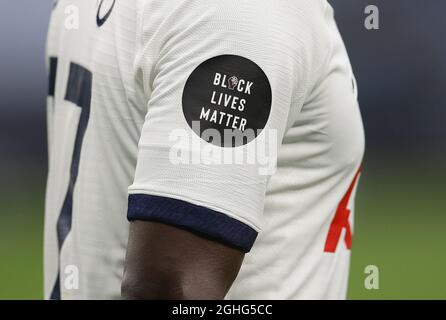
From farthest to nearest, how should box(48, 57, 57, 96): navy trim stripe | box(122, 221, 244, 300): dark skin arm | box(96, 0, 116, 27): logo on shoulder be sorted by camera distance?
box(48, 57, 57, 96): navy trim stripe
box(96, 0, 116, 27): logo on shoulder
box(122, 221, 244, 300): dark skin arm

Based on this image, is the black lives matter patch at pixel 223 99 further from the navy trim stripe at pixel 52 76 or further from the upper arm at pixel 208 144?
the navy trim stripe at pixel 52 76

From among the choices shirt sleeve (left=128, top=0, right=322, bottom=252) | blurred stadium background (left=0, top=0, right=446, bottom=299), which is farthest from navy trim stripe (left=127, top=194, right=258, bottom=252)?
blurred stadium background (left=0, top=0, right=446, bottom=299)

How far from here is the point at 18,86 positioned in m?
5.92

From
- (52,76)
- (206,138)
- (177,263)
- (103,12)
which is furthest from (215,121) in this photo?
(52,76)

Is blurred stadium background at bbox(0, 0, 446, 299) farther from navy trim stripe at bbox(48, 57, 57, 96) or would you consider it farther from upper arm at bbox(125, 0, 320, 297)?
upper arm at bbox(125, 0, 320, 297)

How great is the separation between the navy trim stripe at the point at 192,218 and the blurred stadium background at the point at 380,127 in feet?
14.6

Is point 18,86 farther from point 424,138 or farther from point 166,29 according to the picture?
point 166,29

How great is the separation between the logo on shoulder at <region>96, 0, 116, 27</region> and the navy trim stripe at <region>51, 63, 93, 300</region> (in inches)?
2.9

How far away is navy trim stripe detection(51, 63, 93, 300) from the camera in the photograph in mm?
1143

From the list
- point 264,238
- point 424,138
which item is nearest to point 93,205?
point 264,238

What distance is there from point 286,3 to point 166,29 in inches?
6.0

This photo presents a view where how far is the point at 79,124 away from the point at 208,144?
0.99ft

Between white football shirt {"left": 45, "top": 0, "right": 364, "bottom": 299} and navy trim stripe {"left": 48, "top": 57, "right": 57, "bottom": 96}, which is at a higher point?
navy trim stripe {"left": 48, "top": 57, "right": 57, "bottom": 96}

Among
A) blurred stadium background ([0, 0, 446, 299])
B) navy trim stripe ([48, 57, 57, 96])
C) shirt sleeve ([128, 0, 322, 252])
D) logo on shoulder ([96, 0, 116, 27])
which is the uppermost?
blurred stadium background ([0, 0, 446, 299])
